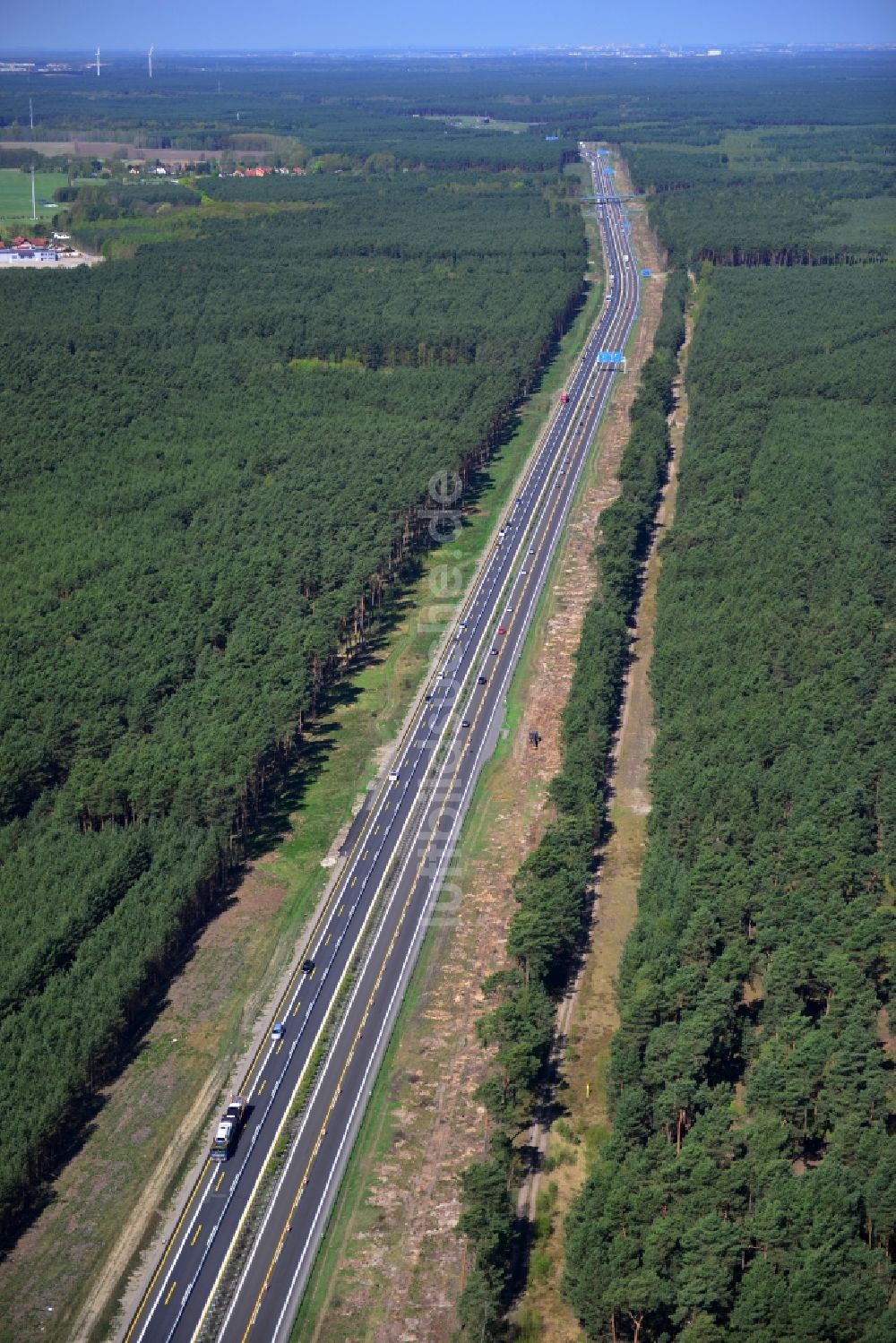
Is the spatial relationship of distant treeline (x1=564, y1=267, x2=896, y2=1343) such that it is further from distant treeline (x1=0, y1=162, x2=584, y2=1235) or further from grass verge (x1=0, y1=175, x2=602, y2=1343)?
distant treeline (x1=0, y1=162, x2=584, y2=1235)

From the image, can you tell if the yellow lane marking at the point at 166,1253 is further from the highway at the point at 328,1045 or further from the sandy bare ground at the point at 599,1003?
the sandy bare ground at the point at 599,1003

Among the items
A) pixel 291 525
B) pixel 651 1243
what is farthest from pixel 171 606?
pixel 651 1243

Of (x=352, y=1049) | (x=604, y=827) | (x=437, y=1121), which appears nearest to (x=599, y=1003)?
(x=437, y=1121)

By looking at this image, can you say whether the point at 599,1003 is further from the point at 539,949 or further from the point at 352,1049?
the point at 352,1049

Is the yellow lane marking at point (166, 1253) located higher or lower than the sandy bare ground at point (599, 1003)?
lower

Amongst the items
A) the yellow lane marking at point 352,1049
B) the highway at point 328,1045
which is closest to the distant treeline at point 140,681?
the highway at point 328,1045
